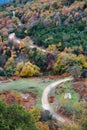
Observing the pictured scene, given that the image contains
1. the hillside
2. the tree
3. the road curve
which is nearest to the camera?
the tree

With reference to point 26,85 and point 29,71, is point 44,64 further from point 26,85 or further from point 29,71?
point 26,85

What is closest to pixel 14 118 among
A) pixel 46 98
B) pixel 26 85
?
pixel 46 98

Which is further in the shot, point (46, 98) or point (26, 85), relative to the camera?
point (26, 85)

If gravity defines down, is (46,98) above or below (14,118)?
below

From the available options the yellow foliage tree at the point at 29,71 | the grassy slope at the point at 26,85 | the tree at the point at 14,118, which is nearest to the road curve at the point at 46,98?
the grassy slope at the point at 26,85

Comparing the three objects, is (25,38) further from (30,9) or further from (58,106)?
(58,106)

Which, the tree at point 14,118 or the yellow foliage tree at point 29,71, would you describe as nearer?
the tree at point 14,118

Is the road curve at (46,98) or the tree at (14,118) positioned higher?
the tree at (14,118)

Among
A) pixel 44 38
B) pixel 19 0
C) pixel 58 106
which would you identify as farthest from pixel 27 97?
pixel 19 0

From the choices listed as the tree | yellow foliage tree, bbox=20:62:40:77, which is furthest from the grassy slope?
the tree

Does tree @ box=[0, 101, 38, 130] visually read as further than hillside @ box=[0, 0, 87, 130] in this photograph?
No

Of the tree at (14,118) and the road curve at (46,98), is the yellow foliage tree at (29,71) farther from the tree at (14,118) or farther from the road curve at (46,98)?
the tree at (14,118)

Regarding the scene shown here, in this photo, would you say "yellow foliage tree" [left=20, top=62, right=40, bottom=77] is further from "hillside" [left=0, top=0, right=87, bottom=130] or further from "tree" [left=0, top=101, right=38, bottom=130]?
"tree" [left=0, top=101, right=38, bottom=130]
